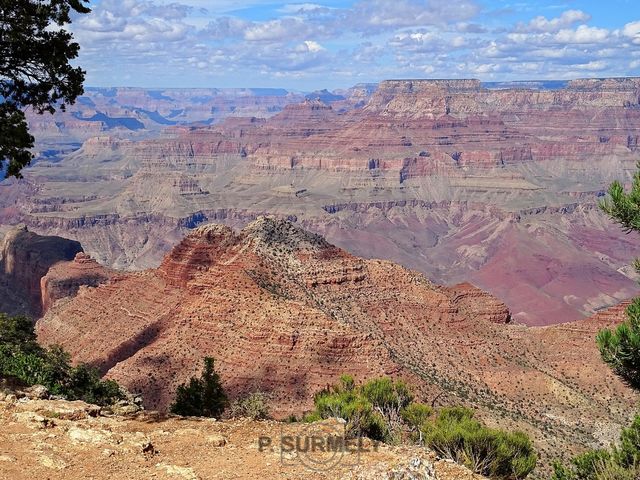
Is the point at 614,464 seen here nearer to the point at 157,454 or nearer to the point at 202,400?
the point at 157,454

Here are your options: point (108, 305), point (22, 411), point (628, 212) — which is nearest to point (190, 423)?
point (22, 411)

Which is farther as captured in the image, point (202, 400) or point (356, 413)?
point (202, 400)

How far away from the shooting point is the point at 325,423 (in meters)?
21.3

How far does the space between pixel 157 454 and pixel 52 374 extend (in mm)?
15840

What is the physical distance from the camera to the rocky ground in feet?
54.3

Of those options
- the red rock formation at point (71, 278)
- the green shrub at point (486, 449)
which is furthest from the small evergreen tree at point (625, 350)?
the red rock formation at point (71, 278)

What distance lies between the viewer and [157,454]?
1791cm

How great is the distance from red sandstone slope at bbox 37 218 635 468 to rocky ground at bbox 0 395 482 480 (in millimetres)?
25608

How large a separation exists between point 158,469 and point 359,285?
4725cm

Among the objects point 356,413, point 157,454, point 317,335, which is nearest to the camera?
point 157,454

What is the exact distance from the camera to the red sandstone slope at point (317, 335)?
48.6m

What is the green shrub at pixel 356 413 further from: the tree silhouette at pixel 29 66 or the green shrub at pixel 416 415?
the tree silhouette at pixel 29 66

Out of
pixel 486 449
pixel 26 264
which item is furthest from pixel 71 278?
pixel 486 449

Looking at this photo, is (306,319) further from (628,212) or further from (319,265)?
(628,212)
